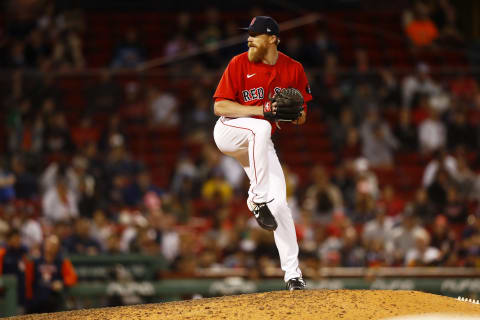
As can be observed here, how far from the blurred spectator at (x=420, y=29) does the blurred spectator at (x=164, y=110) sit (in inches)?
186

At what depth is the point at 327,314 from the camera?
5703 millimetres

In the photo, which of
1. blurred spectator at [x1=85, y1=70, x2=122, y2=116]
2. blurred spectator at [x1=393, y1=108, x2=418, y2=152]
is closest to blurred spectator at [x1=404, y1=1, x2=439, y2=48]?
blurred spectator at [x1=393, y1=108, x2=418, y2=152]

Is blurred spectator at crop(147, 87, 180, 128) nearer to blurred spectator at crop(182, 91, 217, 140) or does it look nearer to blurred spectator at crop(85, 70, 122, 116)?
blurred spectator at crop(182, 91, 217, 140)

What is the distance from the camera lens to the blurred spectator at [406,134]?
14.1 metres

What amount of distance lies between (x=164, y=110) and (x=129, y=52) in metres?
1.88

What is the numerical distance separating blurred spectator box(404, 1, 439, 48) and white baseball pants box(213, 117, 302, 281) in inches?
389

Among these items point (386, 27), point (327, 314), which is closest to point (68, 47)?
point (386, 27)

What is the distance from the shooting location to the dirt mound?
5734 millimetres

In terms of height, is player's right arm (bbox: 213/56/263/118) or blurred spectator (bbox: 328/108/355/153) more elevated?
player's right arm (bbox: 213/56/263/118)

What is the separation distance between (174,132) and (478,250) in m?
5.20

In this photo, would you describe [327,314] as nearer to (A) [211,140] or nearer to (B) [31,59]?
(A) [211,140]

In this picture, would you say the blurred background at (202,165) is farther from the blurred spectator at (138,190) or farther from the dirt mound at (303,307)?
the dirt mound at (303,307)

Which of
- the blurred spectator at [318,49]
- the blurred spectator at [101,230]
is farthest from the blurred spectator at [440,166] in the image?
the blurred spectator at [101,230]

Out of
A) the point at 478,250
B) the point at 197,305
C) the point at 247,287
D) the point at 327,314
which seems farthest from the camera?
the point at 478,250
